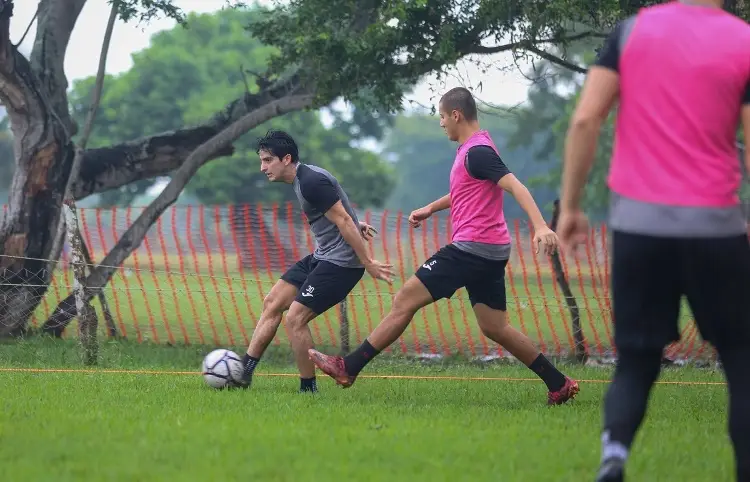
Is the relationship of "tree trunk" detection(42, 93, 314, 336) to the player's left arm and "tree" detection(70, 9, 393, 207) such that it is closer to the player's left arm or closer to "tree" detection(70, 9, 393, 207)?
the player's left arm

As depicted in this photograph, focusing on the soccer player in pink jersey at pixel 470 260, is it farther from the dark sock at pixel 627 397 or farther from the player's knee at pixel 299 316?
the dark sock at pixel 627 397

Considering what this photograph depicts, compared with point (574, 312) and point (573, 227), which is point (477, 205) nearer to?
point (573, 227)

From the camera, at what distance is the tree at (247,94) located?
44.2 feet

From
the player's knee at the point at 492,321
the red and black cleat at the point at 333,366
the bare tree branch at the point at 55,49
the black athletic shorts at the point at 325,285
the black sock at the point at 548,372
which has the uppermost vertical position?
the bare tree branch at the point at 55,49

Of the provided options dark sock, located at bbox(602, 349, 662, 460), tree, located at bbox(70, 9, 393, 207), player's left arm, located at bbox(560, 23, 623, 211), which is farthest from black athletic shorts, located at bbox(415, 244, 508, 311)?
tree, located at bbox(70, 9, 393, 207)

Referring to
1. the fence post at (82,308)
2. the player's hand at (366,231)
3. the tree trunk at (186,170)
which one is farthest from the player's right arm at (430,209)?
the tree trunk at (186,170)

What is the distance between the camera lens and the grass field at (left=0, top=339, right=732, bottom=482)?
540 cm

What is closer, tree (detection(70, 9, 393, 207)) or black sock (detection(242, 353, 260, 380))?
black sock (detection(242, 353, 260, 380))

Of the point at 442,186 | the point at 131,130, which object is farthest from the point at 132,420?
the point at 442,186

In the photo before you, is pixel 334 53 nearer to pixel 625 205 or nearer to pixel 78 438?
pixel 78 438

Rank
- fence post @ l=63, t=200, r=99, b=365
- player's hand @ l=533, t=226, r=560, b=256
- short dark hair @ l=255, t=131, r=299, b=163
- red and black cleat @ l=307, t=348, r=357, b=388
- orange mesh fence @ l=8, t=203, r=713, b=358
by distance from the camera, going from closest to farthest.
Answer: player's hand @ l=533, t=226, r=560, b=256, red and black cleat @ l=307, t=348, r=357, b=388, short dark hair @ l=255, t=131, r=299, b=163, fence post @ l=63, t=200, r=99, b=365, orange mesh fence @ l=8, t=203, r=713, b=358

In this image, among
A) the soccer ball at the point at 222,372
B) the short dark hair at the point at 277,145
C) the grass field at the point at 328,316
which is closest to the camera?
the short dark hair at the point at 277,145

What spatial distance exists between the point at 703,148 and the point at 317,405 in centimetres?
400

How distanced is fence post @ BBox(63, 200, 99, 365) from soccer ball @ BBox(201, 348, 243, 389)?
9.92 ft
